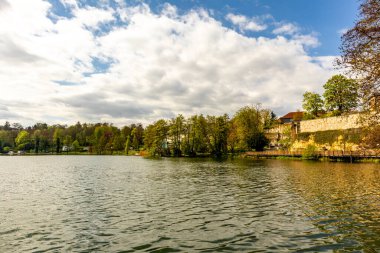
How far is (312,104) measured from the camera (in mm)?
90875

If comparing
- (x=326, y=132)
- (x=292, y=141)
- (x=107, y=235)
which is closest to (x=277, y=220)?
(x=107, y=235)

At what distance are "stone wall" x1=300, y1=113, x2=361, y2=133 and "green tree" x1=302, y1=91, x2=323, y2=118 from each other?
9849mm

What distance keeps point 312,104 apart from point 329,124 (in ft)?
63.2

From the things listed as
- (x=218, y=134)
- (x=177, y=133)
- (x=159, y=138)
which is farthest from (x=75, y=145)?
(x=218, y=134)

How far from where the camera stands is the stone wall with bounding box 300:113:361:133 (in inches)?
2608

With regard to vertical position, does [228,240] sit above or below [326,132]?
below

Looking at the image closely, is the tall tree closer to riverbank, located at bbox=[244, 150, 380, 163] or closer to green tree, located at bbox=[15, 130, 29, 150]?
riverbank, located at bbox=[244, 150, 380, 163]

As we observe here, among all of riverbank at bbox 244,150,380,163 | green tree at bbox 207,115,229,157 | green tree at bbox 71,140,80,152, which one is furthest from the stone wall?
green tree at bbox 71,140,80,152

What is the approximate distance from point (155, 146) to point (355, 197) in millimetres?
92549

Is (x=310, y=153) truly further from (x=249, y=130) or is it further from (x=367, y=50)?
(x=367, y=50)

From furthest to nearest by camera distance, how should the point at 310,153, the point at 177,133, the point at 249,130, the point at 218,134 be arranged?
the point at 177,133 < the point at 218,134 < the point at 249,130 < the point at 310,153

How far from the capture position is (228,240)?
37.8ft

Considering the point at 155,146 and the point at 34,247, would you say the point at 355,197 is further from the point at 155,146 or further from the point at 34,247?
the point at 155,146

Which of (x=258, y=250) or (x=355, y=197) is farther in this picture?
(x=355, y=197)
